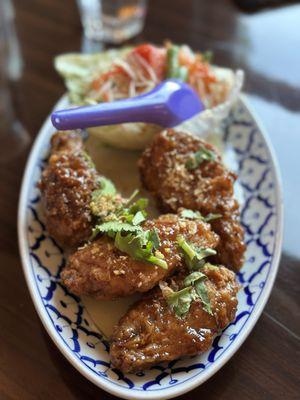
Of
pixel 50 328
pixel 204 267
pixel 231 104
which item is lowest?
pixel 50 328

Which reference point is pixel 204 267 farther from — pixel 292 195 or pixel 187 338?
pixel 292 195

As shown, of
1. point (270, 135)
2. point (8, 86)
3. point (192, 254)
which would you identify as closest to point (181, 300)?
point (192, 254)

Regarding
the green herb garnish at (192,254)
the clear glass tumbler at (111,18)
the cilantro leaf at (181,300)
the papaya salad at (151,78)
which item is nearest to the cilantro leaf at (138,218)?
the green herb garnish at (192,254)

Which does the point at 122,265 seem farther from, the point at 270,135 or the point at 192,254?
the point at 270,135

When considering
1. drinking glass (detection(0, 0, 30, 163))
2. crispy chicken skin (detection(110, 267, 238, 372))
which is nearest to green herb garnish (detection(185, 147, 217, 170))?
crispy chicken skin (detection(110, 267, 238, 372))

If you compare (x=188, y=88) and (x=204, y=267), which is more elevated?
(x=188, y=88)

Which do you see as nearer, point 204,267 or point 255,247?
point 204,267

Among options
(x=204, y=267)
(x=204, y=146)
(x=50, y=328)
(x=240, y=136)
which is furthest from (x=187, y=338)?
(x=240, y=136)

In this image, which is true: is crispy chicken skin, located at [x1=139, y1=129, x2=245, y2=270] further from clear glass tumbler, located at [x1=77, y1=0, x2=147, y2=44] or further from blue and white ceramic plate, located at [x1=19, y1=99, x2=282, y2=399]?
clear glass tumbler, located at [x1=77, y1=0, x2=147, y2=44]
